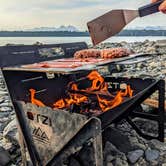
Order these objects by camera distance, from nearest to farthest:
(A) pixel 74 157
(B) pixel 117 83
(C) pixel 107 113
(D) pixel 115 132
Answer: (C) pixel 107 113 → (A) pixel 74 157 → (D) pixel 115 132 → (B) pixel 117 83

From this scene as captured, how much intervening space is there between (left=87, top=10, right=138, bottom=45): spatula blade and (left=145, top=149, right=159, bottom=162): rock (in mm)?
2082

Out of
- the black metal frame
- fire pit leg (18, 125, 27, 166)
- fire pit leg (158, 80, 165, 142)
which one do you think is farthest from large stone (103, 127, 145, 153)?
fire pit leg (18, 125, 27, 166)

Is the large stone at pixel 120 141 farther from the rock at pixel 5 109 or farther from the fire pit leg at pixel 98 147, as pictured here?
the rock at pixel 5 109

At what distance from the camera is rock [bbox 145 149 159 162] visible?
4.56 meters

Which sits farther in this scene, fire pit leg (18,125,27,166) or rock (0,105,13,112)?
rock (0,105,13,112)

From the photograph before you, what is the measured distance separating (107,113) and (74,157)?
44.3 inches

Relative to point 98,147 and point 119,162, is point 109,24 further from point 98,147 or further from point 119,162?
point 119,162

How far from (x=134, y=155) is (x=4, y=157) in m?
1.99

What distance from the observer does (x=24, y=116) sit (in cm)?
382

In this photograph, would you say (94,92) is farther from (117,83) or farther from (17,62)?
(17,62)

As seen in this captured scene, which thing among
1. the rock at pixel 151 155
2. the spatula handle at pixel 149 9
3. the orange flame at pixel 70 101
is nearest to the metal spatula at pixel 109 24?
the spatula handle at pixel 149 9

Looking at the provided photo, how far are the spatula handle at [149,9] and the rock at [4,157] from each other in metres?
2.84

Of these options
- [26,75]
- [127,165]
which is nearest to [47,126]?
[26,75]

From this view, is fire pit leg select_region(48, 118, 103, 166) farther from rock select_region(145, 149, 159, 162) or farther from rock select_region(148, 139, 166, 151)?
rock select_region(148, 139, 166, 151)
